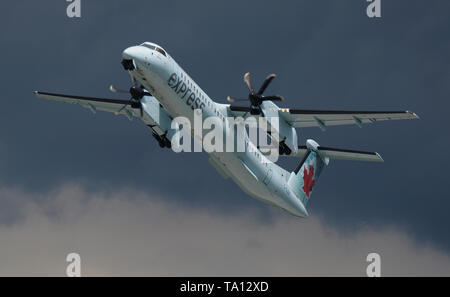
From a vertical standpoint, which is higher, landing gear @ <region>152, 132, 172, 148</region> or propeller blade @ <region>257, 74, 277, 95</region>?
propeller blade @ <region>257, 74, 277, 95</region>

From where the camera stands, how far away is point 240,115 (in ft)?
113

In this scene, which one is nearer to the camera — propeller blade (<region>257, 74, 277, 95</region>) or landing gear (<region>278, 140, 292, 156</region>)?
propeller blade (<region>257, 74, 277, 95</region>)

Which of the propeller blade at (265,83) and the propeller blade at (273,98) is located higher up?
the propeller blade at (265,83)

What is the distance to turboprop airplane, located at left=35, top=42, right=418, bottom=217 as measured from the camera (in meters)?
29.3

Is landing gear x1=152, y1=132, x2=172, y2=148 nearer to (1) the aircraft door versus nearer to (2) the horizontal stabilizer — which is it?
(1) the aircraft door

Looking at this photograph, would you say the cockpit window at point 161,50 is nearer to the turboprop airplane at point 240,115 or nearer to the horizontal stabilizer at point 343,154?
the turboprop airplane at point 240,115

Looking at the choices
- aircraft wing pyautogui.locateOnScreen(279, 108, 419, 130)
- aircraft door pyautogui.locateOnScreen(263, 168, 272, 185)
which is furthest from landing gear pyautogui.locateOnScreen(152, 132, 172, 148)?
aircraft wing pyautogui.locateOnScreen(279, 108, 419, 130)

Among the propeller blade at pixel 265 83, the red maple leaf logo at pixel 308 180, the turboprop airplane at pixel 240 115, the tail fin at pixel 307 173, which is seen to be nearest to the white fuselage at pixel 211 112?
the turboprop airplane at pixel 240 115

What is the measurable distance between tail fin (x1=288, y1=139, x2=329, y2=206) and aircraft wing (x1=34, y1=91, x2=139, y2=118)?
9254mm

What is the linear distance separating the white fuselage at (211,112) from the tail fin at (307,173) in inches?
28.7

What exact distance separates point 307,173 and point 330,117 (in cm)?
585

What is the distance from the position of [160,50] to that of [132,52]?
5.74 feet

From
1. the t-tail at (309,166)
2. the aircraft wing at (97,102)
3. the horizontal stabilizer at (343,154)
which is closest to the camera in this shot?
the horizontal stabilizer at (343,154)

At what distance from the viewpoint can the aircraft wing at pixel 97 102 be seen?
36459 millimetres
